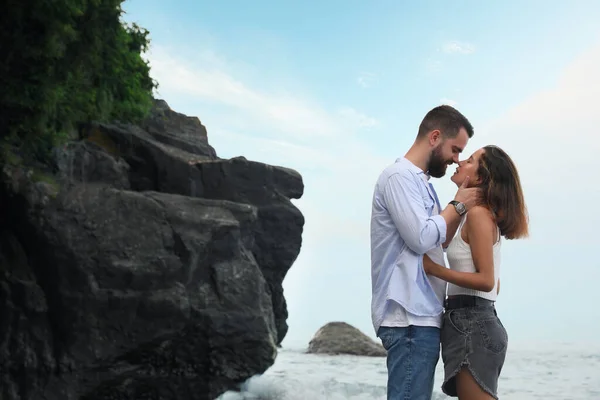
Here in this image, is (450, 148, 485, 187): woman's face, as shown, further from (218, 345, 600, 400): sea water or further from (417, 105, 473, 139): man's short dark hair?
(218, 345, 600, 400): sea water

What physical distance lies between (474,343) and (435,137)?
1.34 metres

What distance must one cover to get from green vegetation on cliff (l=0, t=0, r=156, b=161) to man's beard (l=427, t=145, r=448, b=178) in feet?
22.8

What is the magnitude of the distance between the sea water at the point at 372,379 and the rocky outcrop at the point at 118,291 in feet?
6.76

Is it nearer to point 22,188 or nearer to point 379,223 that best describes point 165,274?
point 22,188

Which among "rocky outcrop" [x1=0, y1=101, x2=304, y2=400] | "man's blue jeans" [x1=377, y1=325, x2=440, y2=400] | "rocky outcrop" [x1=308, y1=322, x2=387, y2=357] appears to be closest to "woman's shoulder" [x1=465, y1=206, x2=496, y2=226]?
"man's blue jeans" [x1=377, y1=325, x2=440, y2=400]

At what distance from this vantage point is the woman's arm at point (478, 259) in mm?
3961

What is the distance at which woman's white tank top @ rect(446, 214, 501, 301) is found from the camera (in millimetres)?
4074

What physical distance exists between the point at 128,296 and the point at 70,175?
3007 mm

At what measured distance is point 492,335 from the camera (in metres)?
3.94

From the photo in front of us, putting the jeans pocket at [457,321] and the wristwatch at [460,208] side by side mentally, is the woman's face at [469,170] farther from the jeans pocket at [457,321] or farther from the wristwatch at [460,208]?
the jeans pocket at [457,321]

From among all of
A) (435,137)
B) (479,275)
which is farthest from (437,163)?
(479,275)

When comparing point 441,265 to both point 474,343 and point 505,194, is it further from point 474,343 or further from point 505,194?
point 505,194

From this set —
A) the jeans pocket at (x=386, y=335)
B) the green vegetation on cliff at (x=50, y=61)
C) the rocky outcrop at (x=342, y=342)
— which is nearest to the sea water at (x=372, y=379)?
the rocky outcrop at (x=342, y=342)

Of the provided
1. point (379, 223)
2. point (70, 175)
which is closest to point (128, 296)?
point (70, 175)
